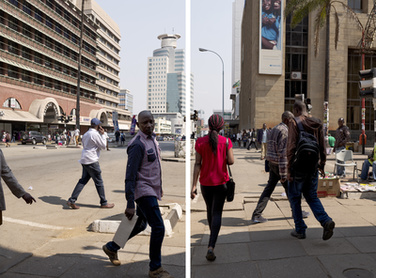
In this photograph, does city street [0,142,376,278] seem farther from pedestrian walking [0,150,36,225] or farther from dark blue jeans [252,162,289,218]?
pedestrian walking [0,150,36,225]

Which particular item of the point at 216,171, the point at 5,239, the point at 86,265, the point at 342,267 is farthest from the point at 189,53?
the point at 5,239

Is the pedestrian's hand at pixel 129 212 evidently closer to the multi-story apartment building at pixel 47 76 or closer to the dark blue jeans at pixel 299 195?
the dark blue jeans at pixel 299 195

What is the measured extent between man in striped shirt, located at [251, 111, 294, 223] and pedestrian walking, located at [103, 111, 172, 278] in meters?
1.84

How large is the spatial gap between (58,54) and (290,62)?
99.9ft

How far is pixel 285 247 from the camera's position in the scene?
3.37 meters

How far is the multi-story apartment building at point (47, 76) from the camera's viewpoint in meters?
28.0

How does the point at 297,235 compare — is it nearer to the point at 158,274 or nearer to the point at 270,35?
the point at 158,274

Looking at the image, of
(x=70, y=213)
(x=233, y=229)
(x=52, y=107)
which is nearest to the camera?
(x=233, y=229)

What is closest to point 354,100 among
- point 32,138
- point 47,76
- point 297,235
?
point 297,235

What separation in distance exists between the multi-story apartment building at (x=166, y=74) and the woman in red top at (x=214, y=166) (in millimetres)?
450

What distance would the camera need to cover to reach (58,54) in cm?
4138

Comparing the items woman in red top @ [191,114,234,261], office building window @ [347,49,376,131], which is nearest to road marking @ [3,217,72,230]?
woman in red top @ [191,114,234,261]

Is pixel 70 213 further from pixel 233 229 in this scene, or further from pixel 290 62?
pixel 290 62

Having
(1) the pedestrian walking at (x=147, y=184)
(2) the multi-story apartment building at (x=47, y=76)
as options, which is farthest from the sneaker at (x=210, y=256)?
(2) the multi-story apartment building at (x=47, y=76)
